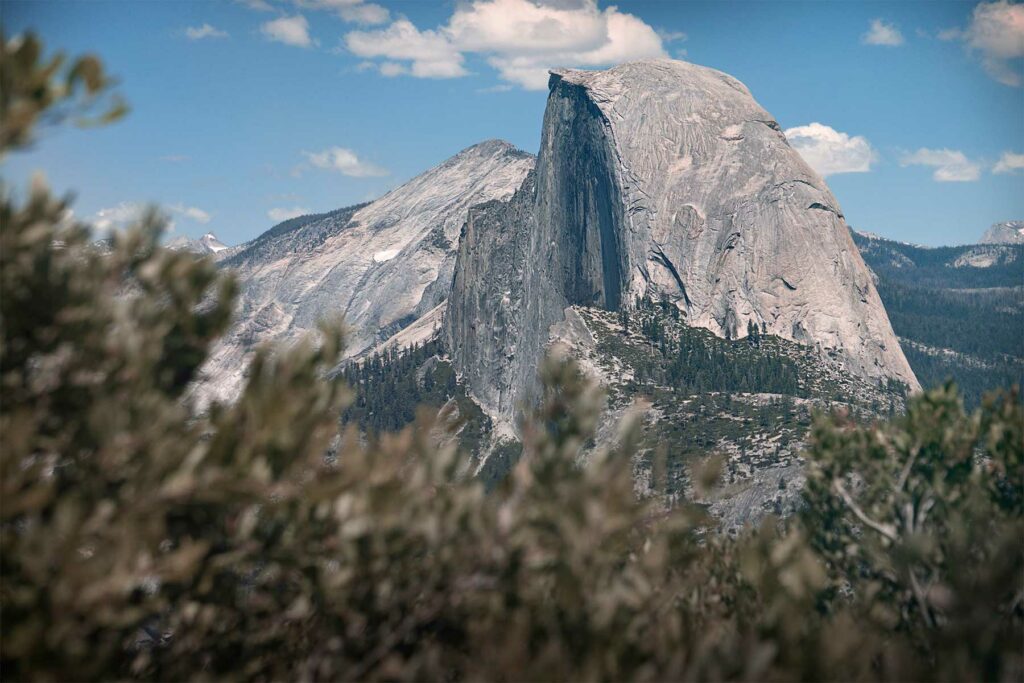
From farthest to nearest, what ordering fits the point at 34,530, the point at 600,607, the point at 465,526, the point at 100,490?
the point at 465,526, the point at 600,607, the point at 100,490, the point at 34,530

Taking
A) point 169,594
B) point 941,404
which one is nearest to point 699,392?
point 941,404

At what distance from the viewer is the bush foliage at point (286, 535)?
976 cm

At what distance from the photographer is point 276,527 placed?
12.0 m

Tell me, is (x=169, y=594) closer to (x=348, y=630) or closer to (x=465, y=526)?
(x=348, y=630)

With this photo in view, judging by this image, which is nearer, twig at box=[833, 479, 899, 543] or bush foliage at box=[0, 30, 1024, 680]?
bush foliage at box=[0, 30, 1024, 680]

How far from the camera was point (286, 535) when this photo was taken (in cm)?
1193

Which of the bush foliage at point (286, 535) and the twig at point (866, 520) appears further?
the twig at point (866, 520)

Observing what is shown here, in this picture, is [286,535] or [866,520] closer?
[286,535]

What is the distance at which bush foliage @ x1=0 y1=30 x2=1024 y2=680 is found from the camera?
976 cm

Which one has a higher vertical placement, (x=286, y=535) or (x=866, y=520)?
(x=286, y=535)

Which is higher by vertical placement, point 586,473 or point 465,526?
point 586,473

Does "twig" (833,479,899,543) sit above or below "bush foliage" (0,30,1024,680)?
below

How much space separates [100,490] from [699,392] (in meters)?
176

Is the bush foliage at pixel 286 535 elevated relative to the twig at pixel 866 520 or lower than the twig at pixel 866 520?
elevated
